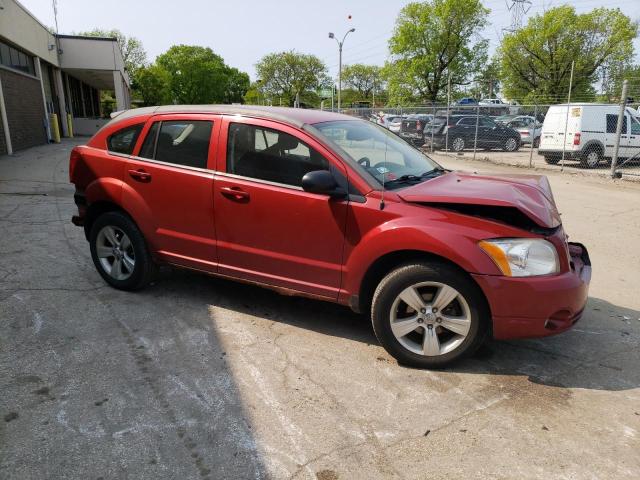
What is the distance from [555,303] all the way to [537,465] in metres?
1.05

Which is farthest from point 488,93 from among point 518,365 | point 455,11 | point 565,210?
point 518,365

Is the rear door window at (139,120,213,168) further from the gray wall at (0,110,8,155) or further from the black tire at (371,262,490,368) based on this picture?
the gray wall at (0,110,8,155)

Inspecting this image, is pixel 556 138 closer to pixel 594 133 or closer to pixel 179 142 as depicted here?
pixel 594 133

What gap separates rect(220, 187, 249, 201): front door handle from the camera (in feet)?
12.9

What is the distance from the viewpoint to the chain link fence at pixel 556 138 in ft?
51.0

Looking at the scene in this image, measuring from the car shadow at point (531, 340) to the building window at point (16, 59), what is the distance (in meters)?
18.1

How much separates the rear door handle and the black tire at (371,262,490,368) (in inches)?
90.3

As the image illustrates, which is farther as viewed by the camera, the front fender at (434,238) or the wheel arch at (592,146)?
the wheel arch at (592,146)

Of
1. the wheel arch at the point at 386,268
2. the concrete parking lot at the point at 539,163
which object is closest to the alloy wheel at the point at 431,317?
the wheel arch at the point at 386,268

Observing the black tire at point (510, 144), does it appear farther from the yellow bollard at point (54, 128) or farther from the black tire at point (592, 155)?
the yellow bollard at point (54, 128)

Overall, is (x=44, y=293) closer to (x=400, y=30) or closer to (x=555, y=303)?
(x=555, y=303)

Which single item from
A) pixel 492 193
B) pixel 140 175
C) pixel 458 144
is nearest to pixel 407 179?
pixel 492 193

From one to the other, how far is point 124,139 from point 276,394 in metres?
2.90

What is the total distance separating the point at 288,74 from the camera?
85.1m
